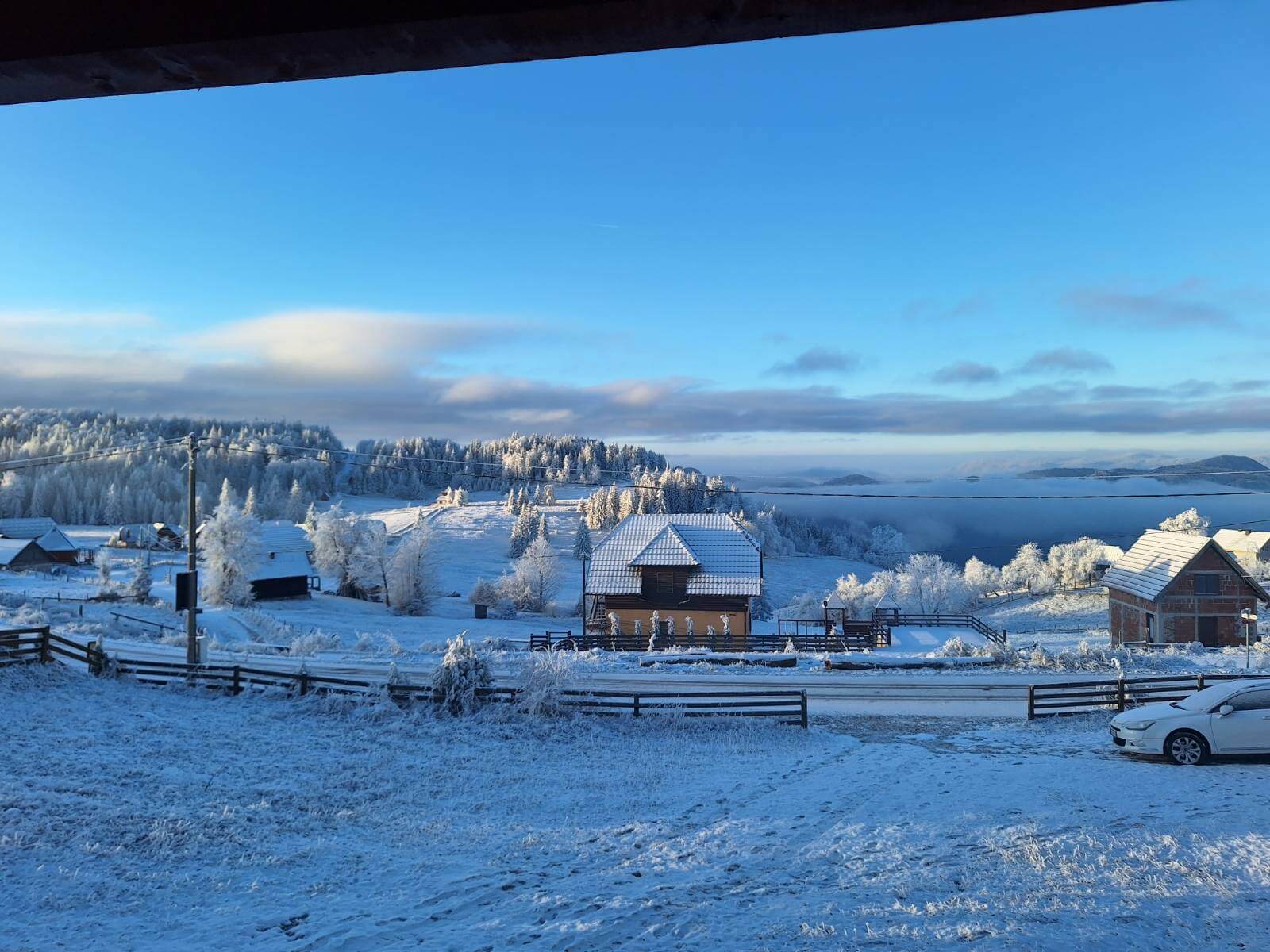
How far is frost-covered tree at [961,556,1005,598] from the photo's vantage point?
9888 centimetres

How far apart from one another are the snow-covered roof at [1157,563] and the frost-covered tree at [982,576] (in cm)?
5764

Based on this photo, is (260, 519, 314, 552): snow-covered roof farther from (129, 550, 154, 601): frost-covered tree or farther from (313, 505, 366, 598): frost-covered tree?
(129, 550, 154, 601): frost-covered tree

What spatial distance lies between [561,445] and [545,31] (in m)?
198

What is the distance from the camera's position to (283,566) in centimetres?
6881

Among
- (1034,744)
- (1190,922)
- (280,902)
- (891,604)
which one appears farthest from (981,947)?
(891,604)

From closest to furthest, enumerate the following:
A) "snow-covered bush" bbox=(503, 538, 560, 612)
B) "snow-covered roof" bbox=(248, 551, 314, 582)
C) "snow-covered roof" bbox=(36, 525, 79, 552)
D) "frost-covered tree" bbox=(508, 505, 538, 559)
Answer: "snow-covered roof" bbox=(248, 551, 314, 582), "snow-covered bush" bbox=(503, 538, 560, 612), "snow-covered roof" bbox=(36, 525, 79, 552), "frost-covered tree" bbox=(508, 505, 538, 559)

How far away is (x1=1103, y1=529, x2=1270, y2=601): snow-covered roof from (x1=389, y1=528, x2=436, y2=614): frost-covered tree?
167 ft

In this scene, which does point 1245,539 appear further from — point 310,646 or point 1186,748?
point 310,646

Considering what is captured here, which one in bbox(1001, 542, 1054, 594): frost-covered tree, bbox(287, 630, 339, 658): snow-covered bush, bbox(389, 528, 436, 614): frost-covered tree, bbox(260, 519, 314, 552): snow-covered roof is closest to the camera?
bbox(287, 630, 339, 658): snow-covered bush

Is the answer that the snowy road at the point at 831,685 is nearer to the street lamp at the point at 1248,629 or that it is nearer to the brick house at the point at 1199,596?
the street lamp at the point at 1248,629

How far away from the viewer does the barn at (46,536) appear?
274ft

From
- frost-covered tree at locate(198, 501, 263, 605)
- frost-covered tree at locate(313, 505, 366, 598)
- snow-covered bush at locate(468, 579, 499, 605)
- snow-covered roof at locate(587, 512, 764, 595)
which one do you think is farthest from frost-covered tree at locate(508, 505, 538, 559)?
snow-covered roof at locate(587, 512, 764, 595)

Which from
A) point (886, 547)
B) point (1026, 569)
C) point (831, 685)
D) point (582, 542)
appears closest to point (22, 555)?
point (582, 542)

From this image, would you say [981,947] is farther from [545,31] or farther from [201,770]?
[201,770]
